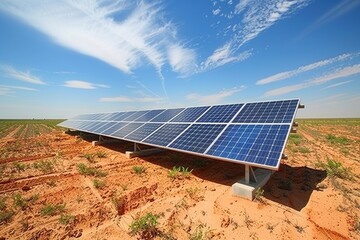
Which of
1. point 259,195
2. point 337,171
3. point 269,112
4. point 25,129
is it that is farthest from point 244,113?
point 25,129

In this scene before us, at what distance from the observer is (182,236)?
603 centimetres

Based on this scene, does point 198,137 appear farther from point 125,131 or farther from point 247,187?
point 125,131

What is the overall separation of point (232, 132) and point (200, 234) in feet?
16.5

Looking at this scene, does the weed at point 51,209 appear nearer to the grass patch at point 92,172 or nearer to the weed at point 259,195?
the grass patch at point 92,172

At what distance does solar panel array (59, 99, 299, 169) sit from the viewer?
8.05m

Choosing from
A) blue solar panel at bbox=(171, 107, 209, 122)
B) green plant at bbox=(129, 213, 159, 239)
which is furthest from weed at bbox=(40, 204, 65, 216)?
blue solar panel at bbox=(171, 107, 209, 122)

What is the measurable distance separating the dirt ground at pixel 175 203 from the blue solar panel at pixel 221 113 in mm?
2586

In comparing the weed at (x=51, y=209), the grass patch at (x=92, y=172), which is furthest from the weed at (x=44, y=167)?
the weed at (x=51, y=209)

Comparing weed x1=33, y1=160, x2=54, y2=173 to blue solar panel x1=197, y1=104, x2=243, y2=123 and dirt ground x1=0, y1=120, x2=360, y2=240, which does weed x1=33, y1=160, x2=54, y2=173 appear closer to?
dirt ground x1=0, y1=120, x2=360, y2=240

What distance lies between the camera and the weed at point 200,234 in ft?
19.1

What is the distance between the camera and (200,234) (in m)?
5.98

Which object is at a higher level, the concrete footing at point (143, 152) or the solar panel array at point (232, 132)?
the solar panel array at point (232, 132)

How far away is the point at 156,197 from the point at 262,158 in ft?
13.4

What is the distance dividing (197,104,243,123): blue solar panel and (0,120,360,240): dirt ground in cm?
259
